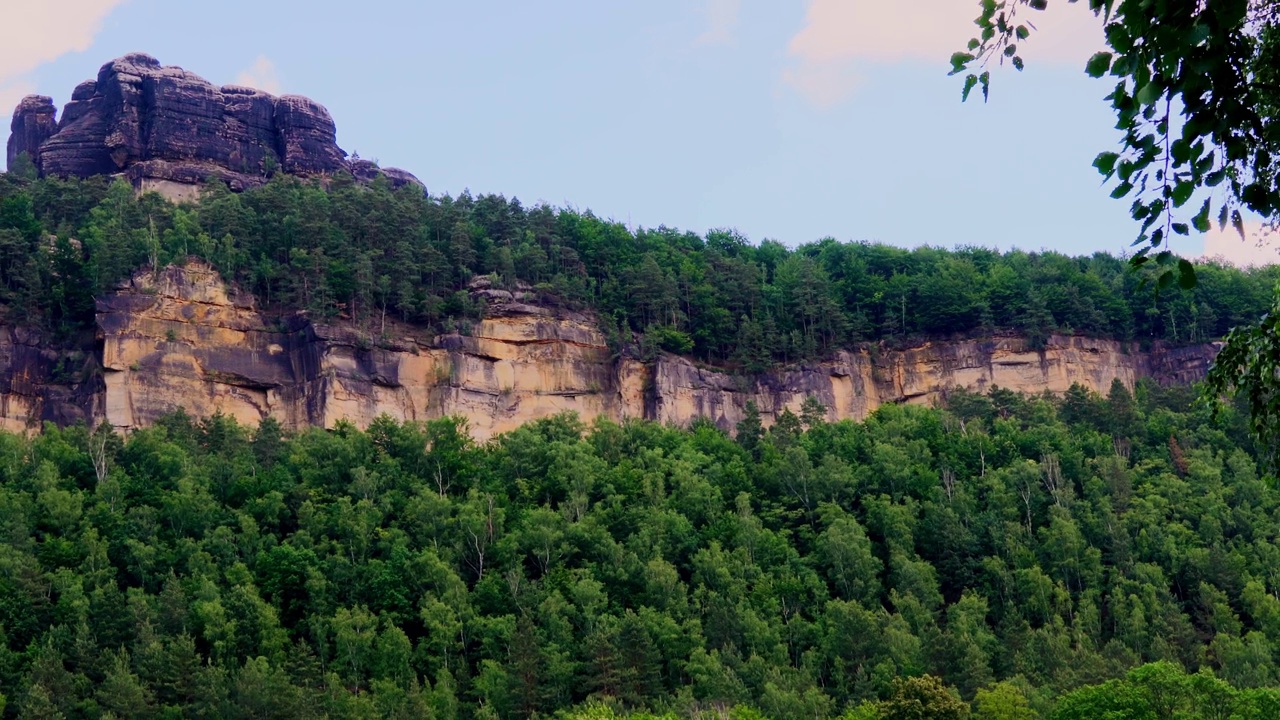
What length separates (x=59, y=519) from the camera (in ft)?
216

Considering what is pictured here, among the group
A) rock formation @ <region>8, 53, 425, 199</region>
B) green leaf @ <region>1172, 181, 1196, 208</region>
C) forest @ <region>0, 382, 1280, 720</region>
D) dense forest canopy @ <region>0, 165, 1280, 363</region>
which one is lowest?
forest @ <region>0, 382, 1280, 720</region>

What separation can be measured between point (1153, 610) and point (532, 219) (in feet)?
163

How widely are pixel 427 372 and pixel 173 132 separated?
27521 millimetres

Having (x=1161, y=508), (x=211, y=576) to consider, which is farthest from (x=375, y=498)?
(x=1161, y=508)

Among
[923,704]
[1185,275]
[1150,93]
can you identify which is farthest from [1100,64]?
[923,704]

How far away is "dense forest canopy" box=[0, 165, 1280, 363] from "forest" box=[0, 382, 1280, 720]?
1147cm

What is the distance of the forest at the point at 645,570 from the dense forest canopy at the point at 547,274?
11.5 m

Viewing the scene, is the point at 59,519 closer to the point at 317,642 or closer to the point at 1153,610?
the point at 317,642

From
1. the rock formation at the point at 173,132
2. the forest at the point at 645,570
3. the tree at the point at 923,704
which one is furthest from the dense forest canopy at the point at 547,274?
the tree at the point at 923,704

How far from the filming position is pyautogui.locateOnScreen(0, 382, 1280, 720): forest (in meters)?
54.0

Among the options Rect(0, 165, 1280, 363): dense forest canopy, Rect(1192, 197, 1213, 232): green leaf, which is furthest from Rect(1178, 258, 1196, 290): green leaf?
Rect(0, 165, 1280, 363): dense forest canopy

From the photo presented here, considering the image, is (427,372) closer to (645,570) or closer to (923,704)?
(645,570)

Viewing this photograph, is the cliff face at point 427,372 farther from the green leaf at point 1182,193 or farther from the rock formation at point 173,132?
the green leaf at point 1182,193

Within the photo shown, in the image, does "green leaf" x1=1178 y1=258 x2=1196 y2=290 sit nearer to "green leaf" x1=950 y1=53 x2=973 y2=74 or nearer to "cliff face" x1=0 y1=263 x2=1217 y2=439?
"green leaf" x1=950 y1=53 x2=973 y2=74
